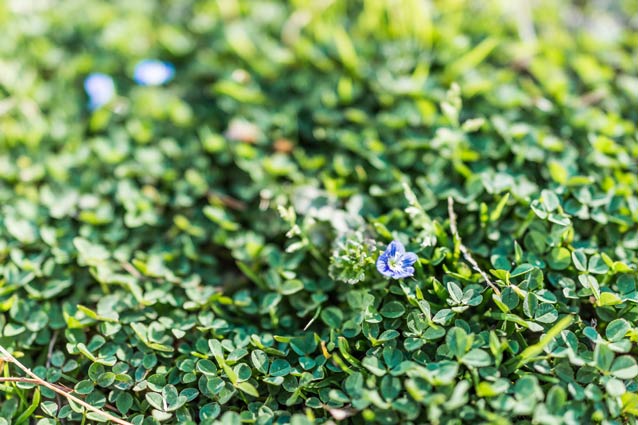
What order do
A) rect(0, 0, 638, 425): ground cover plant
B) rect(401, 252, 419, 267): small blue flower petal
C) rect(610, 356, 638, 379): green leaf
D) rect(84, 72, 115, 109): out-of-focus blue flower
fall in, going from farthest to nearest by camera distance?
rect(84, 72, 115, 109): out-of-focus blue flower → rect(401, 252, 419, 267): small blue flower petal → rect(0, 0, 638, 425): ground cover plant → rect(610, 356, 638, 379): green leaf

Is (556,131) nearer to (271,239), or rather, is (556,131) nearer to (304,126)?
(304,126)

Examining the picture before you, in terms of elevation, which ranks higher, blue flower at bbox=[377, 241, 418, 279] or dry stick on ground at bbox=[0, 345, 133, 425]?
blue flower at bbox=[377, 241, 418, 279]

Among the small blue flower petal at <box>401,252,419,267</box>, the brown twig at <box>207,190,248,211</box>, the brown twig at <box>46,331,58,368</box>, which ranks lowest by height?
the brown twig at <box>46,331,58,368</box>

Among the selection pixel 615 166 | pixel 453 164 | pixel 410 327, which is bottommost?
pixel 410 327

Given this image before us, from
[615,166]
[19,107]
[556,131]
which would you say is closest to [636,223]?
[615,166]

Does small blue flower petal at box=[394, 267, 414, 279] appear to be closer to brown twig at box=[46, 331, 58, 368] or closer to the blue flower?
the blue flower

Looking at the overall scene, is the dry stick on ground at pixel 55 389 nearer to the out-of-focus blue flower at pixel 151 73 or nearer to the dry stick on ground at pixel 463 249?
the dry stick on ground at pixel 463 249

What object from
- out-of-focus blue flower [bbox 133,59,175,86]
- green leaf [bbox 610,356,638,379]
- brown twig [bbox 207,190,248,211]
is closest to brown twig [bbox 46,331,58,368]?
brown twig [bbox 207,190,248,211]

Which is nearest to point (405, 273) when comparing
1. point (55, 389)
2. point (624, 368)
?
point (624, 368)
